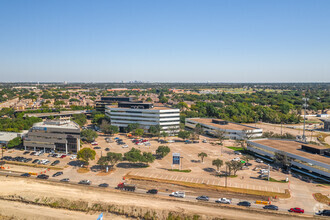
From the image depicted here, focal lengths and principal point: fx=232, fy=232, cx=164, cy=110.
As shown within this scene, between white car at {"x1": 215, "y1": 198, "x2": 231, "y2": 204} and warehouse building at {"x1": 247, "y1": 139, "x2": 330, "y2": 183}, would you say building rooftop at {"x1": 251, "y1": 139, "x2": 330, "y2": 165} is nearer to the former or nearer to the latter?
warehouse building at {"x1": 247, "y1": 139, "x2": 330, "y2": 183}

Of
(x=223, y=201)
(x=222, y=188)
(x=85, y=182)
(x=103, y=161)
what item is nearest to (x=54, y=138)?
(x=103, y=161)

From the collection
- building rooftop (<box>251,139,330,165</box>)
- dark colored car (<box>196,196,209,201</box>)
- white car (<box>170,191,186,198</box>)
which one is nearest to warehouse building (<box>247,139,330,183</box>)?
building rooftop (<box>251,139,330,165</box>)

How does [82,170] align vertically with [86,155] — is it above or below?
below

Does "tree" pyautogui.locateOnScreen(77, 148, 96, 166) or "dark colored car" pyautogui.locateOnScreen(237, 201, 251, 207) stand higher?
"tree" pyautogui.locateOnScreen(77, 148, 96, 166)

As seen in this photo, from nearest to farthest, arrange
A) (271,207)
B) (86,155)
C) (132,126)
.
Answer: (271,207)
(86,155)
(132,126)

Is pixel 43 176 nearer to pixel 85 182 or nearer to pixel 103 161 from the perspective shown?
pixel 85 182

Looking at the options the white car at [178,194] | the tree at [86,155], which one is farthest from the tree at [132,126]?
the white car at [178,194]

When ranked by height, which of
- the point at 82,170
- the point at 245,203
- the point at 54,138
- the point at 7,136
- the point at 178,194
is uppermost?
the point at 54,138

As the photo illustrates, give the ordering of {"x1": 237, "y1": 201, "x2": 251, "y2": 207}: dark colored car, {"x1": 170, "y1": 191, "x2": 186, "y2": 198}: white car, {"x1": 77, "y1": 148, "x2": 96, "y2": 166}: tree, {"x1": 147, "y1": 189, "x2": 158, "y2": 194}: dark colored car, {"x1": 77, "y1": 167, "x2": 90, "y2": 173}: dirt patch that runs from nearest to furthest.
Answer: {"x1": 237, "y1": 201, "x2": 251, "y2": 207}: dark colored car
{"x1": 170, "y1": 191, "x2": 186, "y2": 198}: white car
{"x1": 147, "y1": 189, "x2": 158, "y2": 194}: dark colored car
{"x1": 77, "y1": 167, "x2": 90, "y2": 173}: dirt patch
{"x1": 77, "y1": 148, "x2": 96, "y2": 166}: tree
